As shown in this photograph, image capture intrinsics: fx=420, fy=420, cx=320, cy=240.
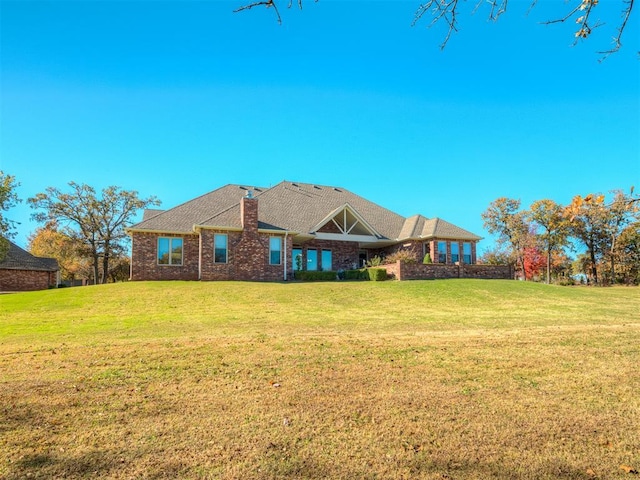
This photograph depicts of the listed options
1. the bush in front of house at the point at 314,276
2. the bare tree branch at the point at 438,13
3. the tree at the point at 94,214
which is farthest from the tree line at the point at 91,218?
the bare tree branch at the point at 438,13

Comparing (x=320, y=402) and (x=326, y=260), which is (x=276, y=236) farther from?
(x=320, y=402)

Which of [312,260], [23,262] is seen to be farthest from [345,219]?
[23,262]

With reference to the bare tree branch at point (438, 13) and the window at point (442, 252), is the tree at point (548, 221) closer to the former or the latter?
the window at point (442, 252)

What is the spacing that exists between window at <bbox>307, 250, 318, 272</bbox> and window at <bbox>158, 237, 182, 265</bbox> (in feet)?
27.8

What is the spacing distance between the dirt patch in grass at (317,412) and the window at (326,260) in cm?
2132

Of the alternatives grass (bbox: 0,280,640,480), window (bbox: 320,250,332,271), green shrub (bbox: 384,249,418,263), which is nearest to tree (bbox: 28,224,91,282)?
window (bbox: 320,250,332,271)

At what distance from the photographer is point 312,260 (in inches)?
1141

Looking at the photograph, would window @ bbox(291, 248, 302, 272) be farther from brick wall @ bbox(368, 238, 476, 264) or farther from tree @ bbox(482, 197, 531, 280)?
tree @ bbox(482, 197, 531, 280)

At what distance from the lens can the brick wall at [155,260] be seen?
79.9 feet

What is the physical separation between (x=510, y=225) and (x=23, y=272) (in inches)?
1714

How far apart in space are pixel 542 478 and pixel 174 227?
24128mm

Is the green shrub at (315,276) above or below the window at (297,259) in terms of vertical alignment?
below

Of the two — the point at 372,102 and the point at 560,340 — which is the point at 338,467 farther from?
the point at 372,102

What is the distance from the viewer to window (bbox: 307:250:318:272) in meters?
28.8
